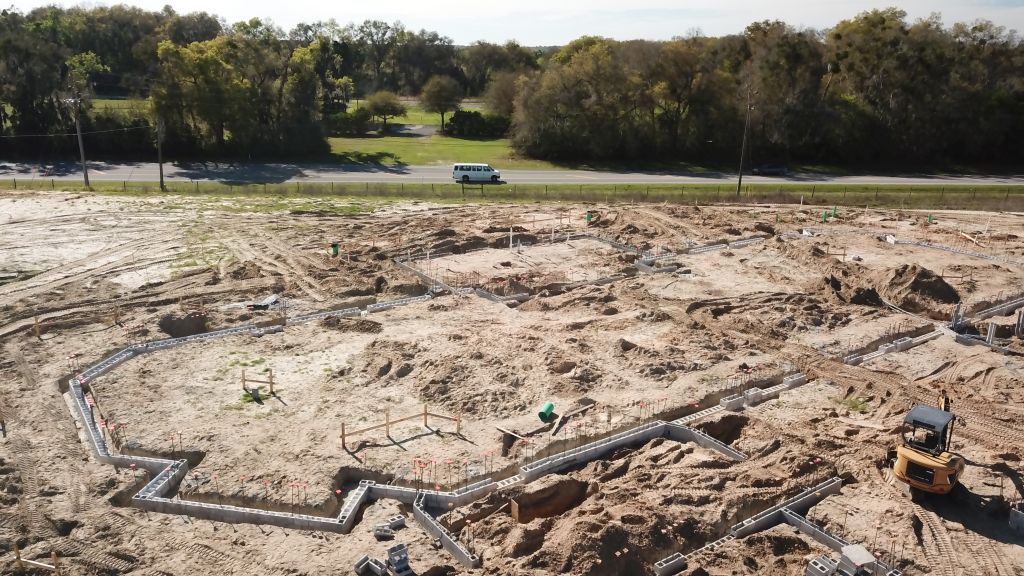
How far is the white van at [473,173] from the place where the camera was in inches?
1694

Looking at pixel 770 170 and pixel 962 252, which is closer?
pixel 962 252

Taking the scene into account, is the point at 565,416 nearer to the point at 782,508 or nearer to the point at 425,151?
the point at 782,508

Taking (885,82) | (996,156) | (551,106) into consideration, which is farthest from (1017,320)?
(996,156)

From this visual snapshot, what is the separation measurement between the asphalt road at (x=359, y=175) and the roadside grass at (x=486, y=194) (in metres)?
2.35

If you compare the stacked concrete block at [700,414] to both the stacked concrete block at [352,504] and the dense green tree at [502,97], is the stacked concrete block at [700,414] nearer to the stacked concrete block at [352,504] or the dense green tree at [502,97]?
the stacked concrete block at [352,504]

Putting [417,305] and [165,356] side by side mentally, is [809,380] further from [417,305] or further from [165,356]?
[165,356]

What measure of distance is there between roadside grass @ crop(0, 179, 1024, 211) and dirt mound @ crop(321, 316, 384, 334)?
13.6 m

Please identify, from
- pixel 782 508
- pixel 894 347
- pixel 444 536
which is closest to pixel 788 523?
pixel 782 508

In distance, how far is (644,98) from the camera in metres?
52.8

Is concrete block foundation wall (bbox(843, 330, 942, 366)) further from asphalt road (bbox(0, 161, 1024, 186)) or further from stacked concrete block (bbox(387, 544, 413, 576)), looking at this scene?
asphalt road (bbox(0, 161, 1024, 186))

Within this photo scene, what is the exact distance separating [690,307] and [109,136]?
4009 cm

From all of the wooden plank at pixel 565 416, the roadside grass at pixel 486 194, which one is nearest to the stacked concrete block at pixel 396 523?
the wooden plank at pixel 565 416

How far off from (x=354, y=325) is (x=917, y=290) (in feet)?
57.8

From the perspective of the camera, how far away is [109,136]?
4803cm
